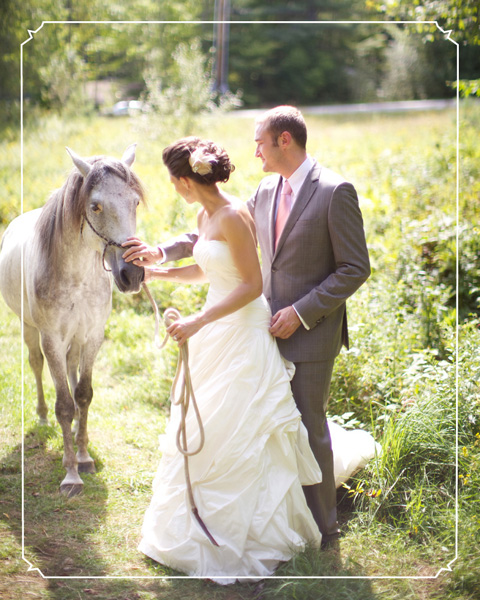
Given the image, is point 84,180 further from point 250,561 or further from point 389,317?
point 389,317

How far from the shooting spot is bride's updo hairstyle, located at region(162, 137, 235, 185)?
9.23 feet

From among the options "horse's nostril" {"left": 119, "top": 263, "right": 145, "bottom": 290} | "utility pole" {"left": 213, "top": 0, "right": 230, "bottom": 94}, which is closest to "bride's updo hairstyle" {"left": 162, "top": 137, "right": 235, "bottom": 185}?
"horse's nostril" {"left": 119, "top": 263, "right": 145, "bottom": 290}

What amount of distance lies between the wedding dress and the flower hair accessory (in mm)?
370

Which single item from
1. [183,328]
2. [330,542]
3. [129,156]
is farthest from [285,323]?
[129,156]

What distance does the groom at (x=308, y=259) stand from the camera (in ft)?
9.66

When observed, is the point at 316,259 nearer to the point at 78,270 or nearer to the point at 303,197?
the point at 303,197

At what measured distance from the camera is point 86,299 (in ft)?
12.7

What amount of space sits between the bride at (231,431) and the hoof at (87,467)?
1.11 metres

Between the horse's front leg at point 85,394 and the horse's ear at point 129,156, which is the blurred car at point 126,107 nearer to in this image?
the horse's ear at point 129,156

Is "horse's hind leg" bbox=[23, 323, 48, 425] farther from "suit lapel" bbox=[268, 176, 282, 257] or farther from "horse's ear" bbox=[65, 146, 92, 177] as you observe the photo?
"suit lapel" bbox=[268, 176, 282, 257]

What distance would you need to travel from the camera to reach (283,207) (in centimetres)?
315

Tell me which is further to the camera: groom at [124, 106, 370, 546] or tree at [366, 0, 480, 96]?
tree at [366, 0, 480, 96]

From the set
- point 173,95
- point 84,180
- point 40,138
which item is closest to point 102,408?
point 84,180

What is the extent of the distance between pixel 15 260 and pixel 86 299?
1.04 m
